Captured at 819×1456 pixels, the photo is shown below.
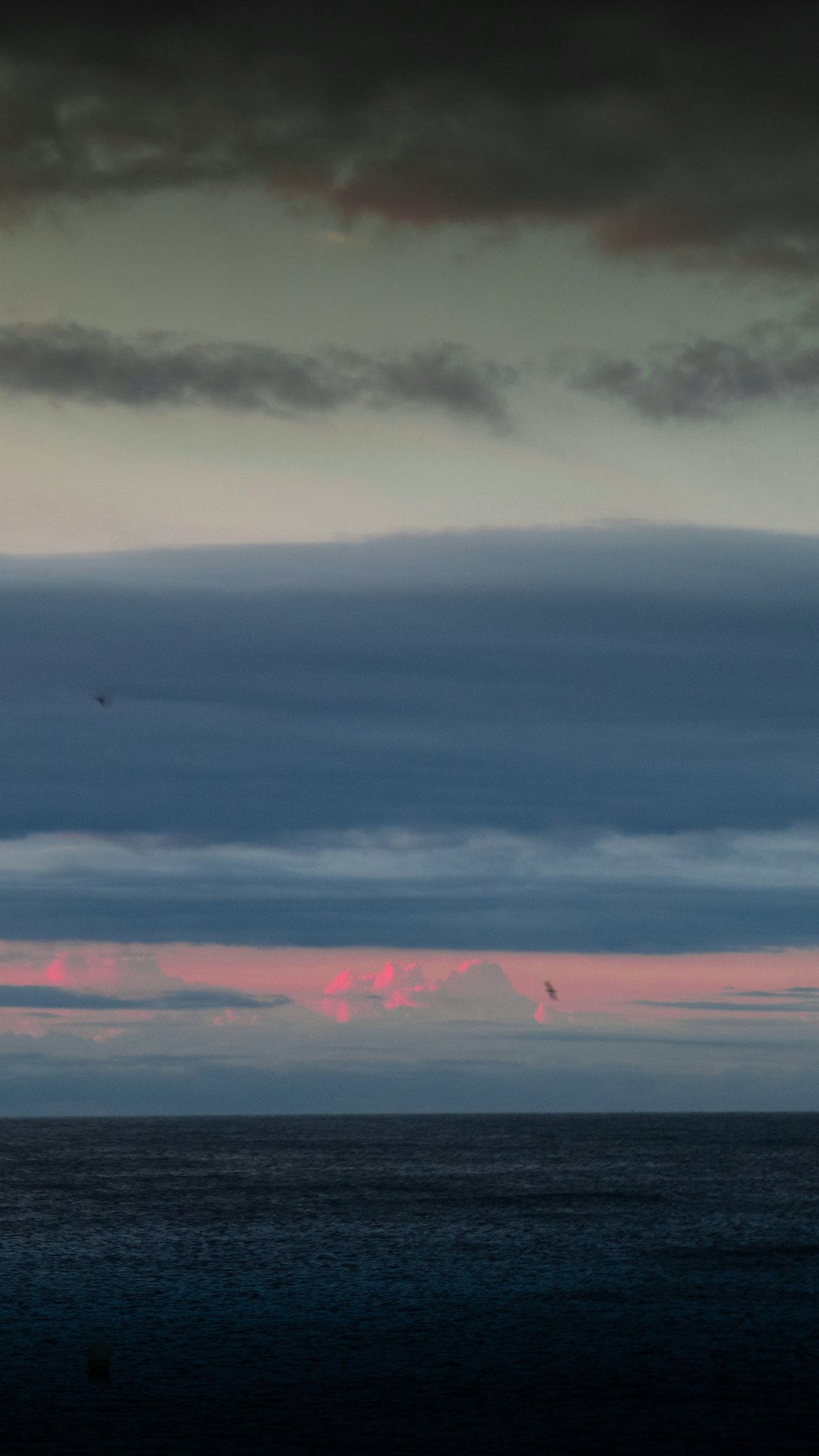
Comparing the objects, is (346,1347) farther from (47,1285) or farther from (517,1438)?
(47,1285)

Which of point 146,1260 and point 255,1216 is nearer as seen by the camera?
point 146,1260

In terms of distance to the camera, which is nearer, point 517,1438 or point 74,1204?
point 517,1438

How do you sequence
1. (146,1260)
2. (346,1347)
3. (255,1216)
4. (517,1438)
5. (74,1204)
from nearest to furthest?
(517,1438)
(346,1347)
(146,1260)
(255,1216)
(74,1204)

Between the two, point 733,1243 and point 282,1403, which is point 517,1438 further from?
point 733,1243

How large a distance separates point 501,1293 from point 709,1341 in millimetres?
22855

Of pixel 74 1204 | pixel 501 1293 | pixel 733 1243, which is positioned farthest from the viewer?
pixel 74 1204

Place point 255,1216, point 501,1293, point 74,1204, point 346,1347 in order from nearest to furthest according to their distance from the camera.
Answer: point 346,1347
point 501,1293
point 255,1216
point 74,1204

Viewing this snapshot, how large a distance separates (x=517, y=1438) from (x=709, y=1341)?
89.3 feet

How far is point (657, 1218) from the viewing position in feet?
538

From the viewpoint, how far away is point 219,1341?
290 feet

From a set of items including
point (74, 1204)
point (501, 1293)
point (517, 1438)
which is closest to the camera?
point (517, 1438)

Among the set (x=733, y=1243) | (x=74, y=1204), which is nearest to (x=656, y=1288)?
(x=733, y=1243)

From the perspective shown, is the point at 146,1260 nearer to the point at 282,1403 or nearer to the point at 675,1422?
the point at 282,1403

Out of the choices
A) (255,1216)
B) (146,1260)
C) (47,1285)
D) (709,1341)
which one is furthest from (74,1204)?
(709,1341)
